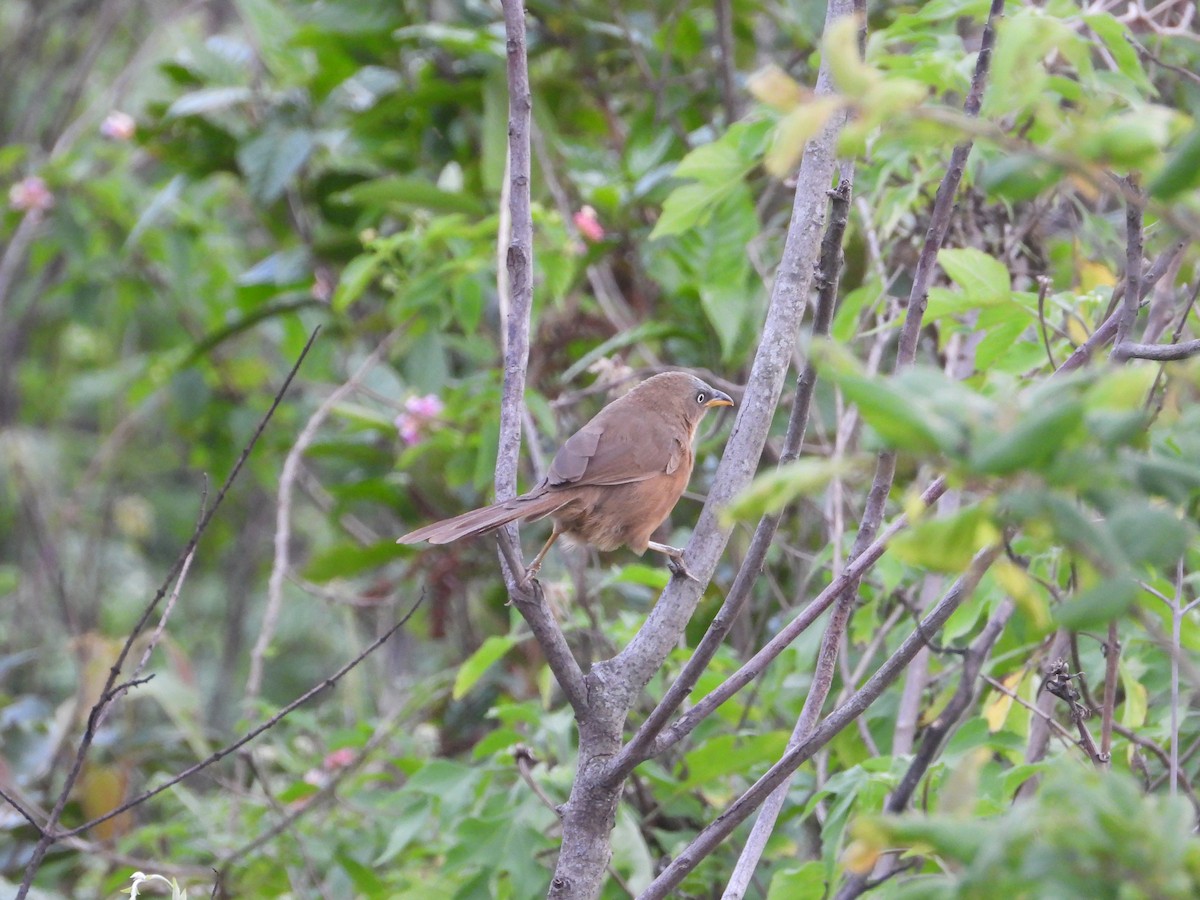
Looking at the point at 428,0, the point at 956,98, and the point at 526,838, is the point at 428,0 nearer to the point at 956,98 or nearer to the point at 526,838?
the point at 956,98

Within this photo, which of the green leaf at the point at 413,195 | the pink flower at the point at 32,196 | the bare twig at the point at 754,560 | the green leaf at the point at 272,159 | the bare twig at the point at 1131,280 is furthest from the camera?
the pink flower at the point at 32,196

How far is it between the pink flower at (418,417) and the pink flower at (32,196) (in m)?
2.71

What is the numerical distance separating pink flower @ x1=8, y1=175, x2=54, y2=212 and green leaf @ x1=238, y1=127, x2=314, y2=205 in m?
1.15

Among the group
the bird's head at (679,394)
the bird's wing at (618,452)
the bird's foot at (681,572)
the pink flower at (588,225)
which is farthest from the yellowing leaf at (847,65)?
the pink flower at (588,225)

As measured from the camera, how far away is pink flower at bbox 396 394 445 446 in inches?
178

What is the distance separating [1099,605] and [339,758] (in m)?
3.78

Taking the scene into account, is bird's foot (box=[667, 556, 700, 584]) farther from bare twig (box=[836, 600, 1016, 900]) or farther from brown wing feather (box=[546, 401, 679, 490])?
brown wing feather (box=[546, 401, 679, 490])

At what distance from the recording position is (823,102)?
1.17 m

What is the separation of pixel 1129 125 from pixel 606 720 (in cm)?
141

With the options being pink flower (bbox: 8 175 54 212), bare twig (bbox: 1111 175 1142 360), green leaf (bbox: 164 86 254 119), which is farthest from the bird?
pink flower (bbox: 8 175 54 212)

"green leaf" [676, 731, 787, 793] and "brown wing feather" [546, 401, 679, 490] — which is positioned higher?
"brown wing feather" [546, 401, 679, 490]

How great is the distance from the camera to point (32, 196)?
6008 mm

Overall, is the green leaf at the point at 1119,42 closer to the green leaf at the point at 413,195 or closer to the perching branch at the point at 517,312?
the perching branch at the point at 517,312

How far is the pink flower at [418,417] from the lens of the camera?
453cm
